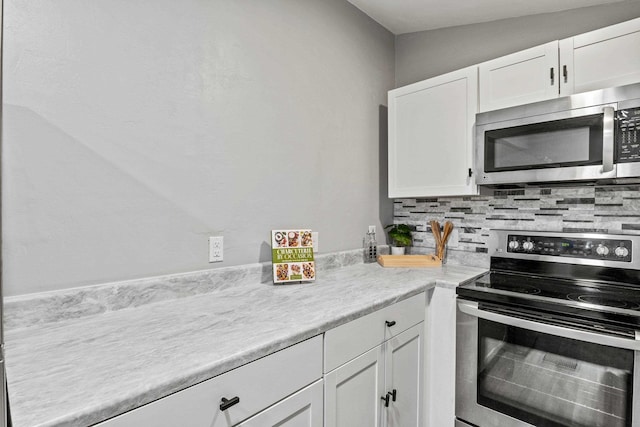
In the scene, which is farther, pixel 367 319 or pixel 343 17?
pixel 343 17

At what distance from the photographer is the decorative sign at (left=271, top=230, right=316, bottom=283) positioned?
66.6 inches

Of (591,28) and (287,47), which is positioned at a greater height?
(591,28)

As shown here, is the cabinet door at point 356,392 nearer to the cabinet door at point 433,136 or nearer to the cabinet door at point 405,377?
the cabinet door at point 405,377

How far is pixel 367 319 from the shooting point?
139cm

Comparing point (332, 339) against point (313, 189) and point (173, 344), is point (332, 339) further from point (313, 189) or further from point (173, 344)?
point (313, 189)

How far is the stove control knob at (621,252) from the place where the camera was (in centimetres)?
171

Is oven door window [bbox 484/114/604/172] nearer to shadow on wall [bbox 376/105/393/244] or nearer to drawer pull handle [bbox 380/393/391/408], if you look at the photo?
shadow on wall [bbox 376/105/393/244]

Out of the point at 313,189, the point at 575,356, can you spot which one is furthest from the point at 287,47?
the point at 575,356

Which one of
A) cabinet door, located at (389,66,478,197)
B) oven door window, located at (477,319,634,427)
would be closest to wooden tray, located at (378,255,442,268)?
cabinet door, located at (389,66,478,197)

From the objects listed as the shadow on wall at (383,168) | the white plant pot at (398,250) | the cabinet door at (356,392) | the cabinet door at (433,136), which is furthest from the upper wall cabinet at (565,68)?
the cabinet door at (356,392)

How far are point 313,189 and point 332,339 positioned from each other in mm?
986

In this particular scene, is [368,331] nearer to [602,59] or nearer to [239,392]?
[239,392]

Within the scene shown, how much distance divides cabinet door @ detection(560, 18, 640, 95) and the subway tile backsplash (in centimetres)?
55

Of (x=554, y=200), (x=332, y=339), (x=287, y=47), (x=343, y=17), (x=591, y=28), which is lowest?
(x=332, y=339)
